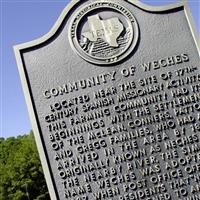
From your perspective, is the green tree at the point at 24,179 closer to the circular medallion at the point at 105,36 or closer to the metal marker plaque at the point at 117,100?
the metal marker plaque at the point at 117,100

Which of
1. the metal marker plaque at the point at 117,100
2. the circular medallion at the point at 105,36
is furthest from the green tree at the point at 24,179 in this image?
the circular medallion at the point at 105,36

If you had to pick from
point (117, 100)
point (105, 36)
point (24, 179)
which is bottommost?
point (24, 179)

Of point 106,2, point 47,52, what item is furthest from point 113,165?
point 106,2

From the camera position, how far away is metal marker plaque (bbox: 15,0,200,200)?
6.13m

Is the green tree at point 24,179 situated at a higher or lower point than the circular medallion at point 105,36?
lower

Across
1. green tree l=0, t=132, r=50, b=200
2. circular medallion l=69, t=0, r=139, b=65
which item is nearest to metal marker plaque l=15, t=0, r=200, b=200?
circular medallion l=69, t=0, r=139, b=65

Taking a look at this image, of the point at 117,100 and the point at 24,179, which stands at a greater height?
the point at 117,100

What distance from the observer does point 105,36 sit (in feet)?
21.1

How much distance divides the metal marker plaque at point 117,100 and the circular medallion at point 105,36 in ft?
0.05

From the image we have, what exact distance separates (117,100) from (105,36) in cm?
95

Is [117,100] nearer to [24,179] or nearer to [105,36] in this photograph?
[105,36]

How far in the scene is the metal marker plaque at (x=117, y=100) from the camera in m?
6.13

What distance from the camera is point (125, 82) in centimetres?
639

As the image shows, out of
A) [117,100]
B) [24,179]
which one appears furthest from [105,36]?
[24,179]
